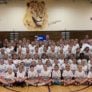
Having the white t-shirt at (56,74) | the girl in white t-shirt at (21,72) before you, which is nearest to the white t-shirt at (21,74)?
the girl in white t-shirt at (21,72)

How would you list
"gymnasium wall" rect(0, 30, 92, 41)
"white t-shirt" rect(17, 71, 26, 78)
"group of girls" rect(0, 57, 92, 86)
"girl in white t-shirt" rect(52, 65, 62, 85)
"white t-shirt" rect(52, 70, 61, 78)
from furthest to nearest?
"gymnasium wall" rect(0, 30, 92, 41), "white t-shirt" rect(52, 70, 61, 78), "white t-shirt" rect(17, 71, 26, 78), "girl in white t-shirt" rect(52, 65, 62, 85), "group of girls" rect(0, 57, 92, 86)

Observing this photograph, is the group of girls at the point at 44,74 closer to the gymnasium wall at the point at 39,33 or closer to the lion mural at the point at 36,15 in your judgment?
the gymnasium wall at the point at 39,33

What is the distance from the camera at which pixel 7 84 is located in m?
12.0

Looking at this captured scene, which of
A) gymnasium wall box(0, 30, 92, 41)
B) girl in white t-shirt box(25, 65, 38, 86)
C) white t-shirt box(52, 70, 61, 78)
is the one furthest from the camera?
gymnasium wall box(0, 30, 92, 41)

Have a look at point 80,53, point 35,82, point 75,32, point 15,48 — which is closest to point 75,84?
point 35,82

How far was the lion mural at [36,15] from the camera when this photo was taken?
19125mm

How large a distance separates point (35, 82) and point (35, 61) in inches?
69.3

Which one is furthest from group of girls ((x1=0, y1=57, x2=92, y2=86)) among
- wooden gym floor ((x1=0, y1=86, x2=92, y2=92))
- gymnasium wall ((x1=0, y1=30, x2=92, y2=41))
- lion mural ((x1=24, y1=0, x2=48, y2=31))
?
lion mural ((x1=24, y1=0, x2=48, y2=31))

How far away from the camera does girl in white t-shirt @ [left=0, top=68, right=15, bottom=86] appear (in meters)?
12.0

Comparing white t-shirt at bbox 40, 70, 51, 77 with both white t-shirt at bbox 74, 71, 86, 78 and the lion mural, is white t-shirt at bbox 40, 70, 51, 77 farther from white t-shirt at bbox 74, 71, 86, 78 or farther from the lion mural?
the lion mural

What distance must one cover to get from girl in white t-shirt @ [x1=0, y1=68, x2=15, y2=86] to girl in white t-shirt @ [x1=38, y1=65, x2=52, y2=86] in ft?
3.89

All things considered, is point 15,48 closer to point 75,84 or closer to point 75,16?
point 75,84

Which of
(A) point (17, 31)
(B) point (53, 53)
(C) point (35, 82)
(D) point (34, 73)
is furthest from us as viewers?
(A) point (17, 31)

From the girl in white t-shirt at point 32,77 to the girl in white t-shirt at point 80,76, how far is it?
5.77ft
